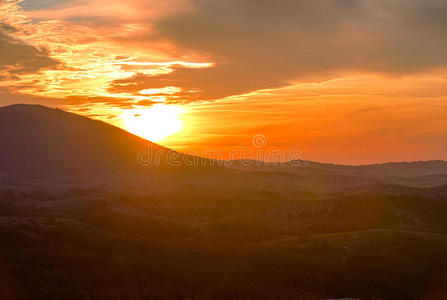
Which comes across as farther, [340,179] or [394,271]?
[340,179]

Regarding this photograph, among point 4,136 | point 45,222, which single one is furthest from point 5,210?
point 4,136

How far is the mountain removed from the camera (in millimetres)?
143888

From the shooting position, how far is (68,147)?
159625 millimetres

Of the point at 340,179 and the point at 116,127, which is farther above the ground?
the point at 116,127

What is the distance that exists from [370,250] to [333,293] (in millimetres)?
11827

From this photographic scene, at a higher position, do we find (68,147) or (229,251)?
(68,147)

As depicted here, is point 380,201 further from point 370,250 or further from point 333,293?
point 333,293

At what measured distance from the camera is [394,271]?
27422 millimetres

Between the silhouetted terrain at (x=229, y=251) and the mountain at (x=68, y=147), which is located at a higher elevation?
the mountain at (x=68, y=147)

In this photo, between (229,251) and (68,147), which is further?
(68,147)

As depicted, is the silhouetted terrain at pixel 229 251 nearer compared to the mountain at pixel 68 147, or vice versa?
the silhouetted terrain at pixel 229 251

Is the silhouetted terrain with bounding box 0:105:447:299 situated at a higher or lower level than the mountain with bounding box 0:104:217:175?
lower

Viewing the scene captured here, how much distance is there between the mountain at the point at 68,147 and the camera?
472 feet

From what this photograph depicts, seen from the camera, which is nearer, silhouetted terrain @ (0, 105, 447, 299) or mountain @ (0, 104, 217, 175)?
silhouetted terrain @ (0, 105, 447, 299)
